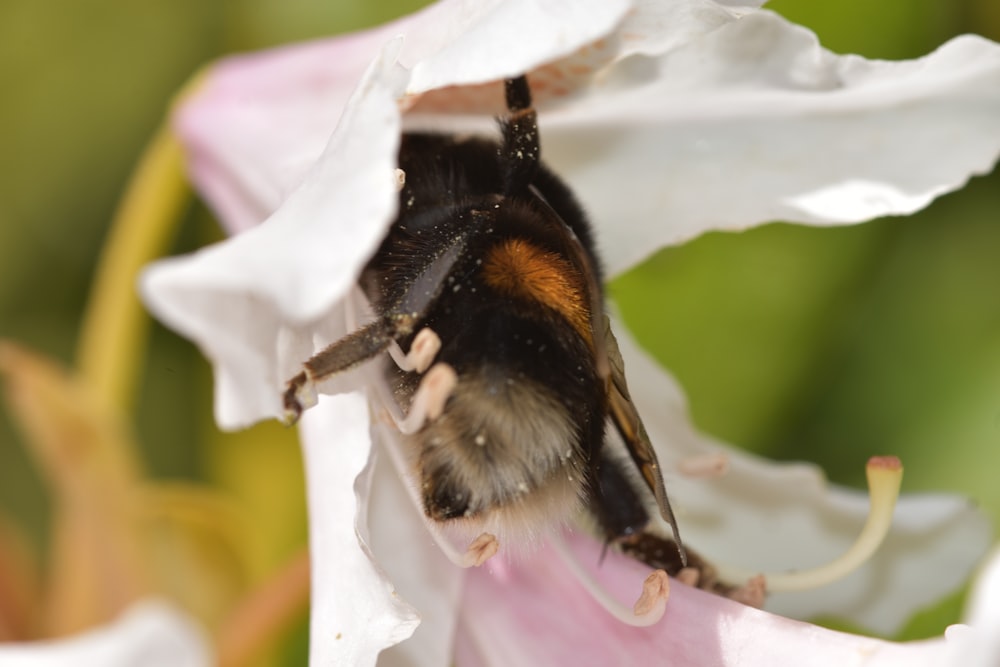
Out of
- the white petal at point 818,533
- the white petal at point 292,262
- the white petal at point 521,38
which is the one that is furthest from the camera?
the white petal at point 818,533

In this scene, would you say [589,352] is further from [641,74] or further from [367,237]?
[641,74]

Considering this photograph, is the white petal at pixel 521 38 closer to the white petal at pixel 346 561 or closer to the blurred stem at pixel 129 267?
the white petal at pixel 346 561

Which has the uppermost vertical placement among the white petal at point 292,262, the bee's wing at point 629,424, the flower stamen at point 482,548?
the white petal at point 292,262

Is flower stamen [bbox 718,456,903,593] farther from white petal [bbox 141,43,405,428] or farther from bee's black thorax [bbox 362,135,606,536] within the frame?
white petal [bbox 141,43,405,428]

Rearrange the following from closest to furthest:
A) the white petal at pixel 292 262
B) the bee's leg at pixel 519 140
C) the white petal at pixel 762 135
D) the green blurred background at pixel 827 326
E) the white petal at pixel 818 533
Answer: the white petal at pixel 292 262 → the bee's leg at pixel 519 140 → the white petal at pixel 762 135 → the white petal at pixel 818 533 → the green blurred background at pixel 827 326

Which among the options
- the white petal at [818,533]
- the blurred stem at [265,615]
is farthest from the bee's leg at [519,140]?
the blurred stem at [265,615]

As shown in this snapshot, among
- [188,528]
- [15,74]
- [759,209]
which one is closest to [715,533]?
[759,209]

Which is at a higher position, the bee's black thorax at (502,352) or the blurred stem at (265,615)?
the bee's black thorax at (502,352)

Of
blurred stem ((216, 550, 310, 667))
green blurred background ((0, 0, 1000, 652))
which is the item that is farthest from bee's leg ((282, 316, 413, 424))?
green blurred background ((0, 0, 1000, 652))
